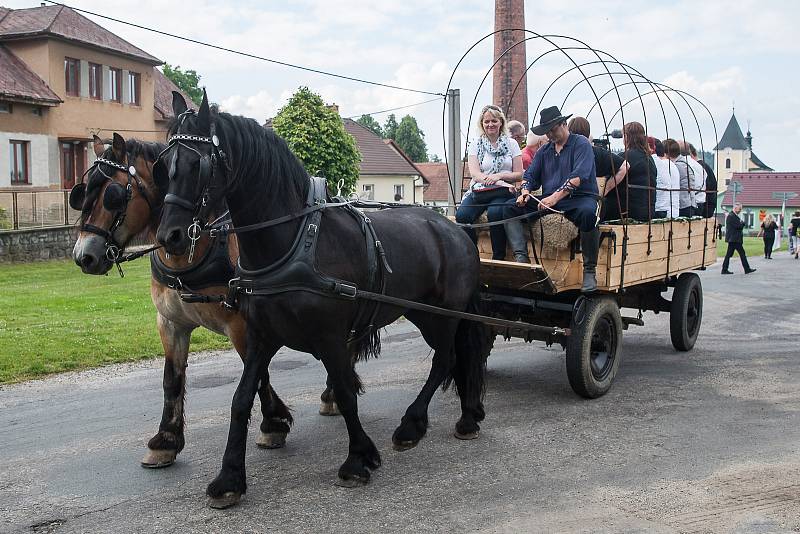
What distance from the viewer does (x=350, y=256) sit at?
15.1 ft

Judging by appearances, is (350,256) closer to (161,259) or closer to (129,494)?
(161,259)

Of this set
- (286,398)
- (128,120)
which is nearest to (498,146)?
(286,398)

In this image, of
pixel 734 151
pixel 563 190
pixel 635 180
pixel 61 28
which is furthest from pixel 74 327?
pixel 734 151

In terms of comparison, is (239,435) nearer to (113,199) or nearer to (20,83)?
(113,199)

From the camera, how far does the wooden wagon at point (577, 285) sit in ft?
20.7

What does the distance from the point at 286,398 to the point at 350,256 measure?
2.45 m

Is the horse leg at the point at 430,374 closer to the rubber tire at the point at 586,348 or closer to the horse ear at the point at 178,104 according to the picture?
the rubber tire at the point at 586,348

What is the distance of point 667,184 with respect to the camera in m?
8.34

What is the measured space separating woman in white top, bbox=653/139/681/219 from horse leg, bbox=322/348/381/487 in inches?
181

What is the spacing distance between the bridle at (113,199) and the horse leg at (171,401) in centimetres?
60

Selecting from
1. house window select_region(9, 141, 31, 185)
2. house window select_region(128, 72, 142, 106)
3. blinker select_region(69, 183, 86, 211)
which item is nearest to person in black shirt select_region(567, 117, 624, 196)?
blinker select_region(69, 183, 86, 211)

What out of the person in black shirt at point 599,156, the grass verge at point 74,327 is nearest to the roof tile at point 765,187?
the grass verge at point 74,327

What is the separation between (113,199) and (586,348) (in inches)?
150

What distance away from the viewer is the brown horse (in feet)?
15.5
